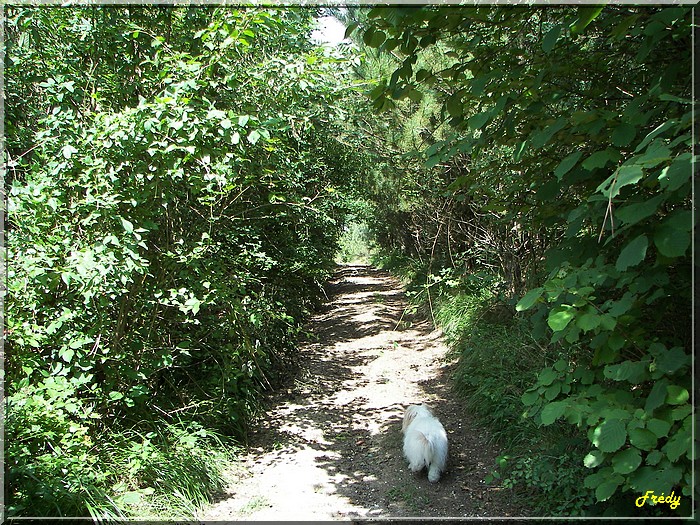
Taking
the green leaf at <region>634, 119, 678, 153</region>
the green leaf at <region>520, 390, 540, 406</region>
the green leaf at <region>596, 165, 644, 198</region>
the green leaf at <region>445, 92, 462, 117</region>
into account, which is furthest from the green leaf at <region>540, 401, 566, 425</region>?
the green leaf at <region>445, 92, 462, 117</region>

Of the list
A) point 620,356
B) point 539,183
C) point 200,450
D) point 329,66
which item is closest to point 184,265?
point 200,450

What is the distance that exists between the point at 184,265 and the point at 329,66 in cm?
222

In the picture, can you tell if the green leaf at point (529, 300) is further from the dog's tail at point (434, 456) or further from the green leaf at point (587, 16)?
the dog's tail at point (434, 456)

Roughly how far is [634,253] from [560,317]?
1.34 ft

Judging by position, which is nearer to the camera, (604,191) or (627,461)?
(604,191)

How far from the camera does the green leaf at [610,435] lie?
2.04m

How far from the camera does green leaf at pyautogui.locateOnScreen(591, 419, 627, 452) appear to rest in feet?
6.68

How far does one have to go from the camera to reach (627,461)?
2.05 meters

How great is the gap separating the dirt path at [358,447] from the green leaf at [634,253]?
268cm

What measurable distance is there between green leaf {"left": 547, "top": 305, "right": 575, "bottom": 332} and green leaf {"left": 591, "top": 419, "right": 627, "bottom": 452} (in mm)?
459

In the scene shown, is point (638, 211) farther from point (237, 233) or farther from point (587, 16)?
point (237, 233)

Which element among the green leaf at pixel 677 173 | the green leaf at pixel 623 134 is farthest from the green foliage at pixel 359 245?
the green leaf at pixel 677 173

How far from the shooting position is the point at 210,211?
17.0ft

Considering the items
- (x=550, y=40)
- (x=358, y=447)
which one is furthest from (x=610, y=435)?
(x=358, y=447)
